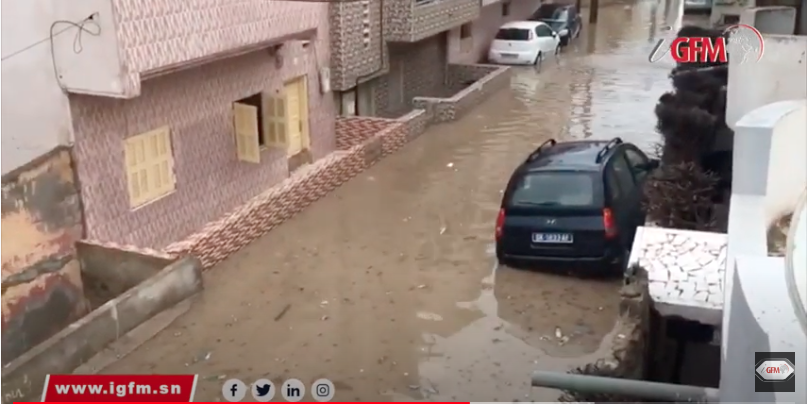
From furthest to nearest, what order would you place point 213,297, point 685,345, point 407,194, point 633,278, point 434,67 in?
point 434,67 → point 407,194 → point 213,297 → point 685,345 → point 633,278

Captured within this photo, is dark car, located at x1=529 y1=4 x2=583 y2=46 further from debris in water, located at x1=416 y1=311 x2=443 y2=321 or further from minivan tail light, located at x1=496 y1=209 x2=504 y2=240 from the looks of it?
debris in water, located at x1=416 y1=311 x2=443 y2=321

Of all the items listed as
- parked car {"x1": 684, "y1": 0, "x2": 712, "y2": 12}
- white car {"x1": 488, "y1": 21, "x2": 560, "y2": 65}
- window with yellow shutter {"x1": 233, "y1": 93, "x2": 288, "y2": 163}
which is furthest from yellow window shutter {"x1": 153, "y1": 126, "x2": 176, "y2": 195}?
white car {"x1": 488, "y1": 21, "x2": 560, "y2": 65}

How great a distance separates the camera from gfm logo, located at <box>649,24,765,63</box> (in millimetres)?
7728

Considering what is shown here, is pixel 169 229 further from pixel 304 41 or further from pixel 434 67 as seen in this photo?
pixel 434 67

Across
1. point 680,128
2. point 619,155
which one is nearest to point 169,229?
point 619,155

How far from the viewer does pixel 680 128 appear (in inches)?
465

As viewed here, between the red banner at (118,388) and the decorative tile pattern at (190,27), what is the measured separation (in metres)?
3.34

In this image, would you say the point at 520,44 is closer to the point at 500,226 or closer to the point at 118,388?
the point at 500,226

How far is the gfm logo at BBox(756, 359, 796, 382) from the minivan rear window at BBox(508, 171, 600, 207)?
18.5 ft

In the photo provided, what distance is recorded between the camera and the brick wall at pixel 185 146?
9789mm

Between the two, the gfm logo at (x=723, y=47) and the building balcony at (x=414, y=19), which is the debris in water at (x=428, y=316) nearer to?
the gfm logo at (x=723, y=47)

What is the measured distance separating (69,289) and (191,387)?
2944 mm

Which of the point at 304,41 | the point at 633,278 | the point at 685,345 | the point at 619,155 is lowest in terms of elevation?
the point at 685,345

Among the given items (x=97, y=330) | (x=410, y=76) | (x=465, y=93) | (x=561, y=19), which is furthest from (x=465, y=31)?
(x=97, y=330)
